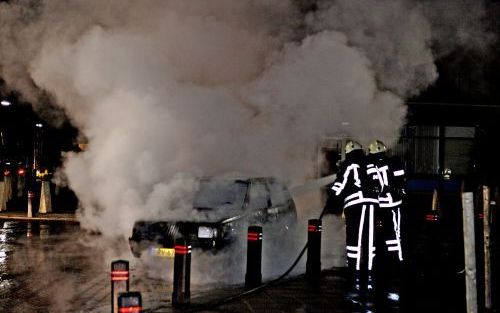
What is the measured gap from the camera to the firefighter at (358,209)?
8.66 m

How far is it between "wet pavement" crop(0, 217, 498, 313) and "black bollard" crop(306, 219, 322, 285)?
0.61 ft

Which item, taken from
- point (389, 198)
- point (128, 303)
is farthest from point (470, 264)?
point (389, 198)

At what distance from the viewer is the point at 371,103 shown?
11844 mm

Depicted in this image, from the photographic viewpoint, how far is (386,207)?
30.6 feet

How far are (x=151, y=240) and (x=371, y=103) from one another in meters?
5.00

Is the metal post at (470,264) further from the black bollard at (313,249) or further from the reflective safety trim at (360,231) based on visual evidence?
the black bollard at (313,249)

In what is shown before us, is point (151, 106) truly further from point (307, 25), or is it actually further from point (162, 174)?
point (307, 25)

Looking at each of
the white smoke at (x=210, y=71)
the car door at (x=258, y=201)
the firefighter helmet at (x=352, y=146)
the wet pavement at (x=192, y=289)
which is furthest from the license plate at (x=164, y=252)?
the firefighter helmet at (x=352, y=146)

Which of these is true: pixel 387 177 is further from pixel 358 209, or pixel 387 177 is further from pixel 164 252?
pixel 164 252

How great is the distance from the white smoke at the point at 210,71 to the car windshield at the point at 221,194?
710 mm

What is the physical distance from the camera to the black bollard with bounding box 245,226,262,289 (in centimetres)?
862

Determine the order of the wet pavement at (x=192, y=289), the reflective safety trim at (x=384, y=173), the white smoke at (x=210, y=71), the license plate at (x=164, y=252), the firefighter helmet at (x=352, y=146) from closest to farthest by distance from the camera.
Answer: the wet pavement at (x=192, y=289) < the firefighter helmet at (x=352, y=146) < the reflective safety trim at (x=384, y=173) < the license plate at (x=164, y=252) < the white smoke at (x=210, y=71)

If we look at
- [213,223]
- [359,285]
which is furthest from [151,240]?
[359,285]

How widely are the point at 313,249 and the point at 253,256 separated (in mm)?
1252
